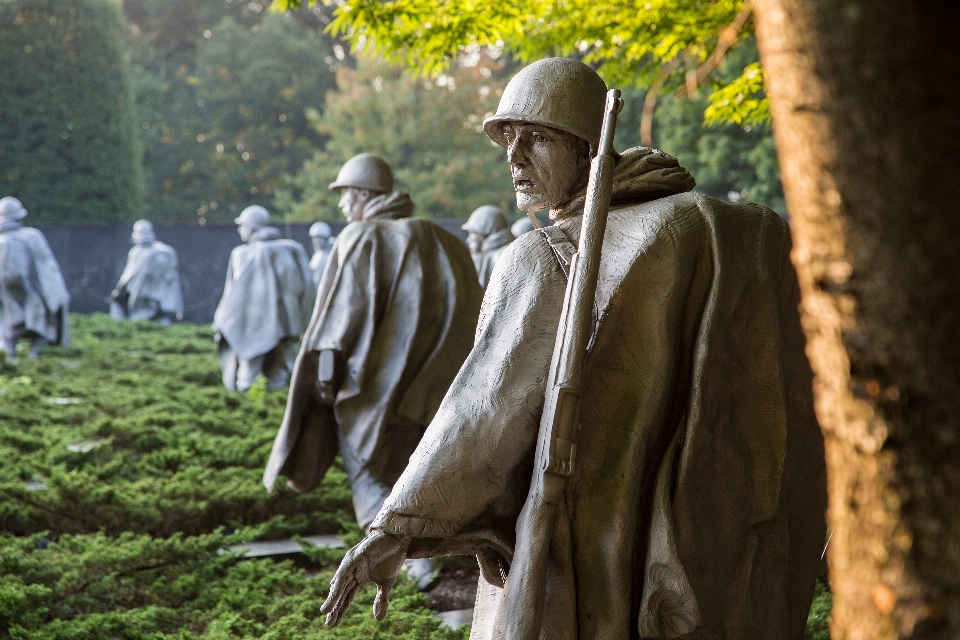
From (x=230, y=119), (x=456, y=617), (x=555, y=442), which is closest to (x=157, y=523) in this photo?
(x=456, y=617)

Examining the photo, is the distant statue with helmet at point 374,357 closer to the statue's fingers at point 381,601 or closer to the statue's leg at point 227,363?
the statue's fingers at point 381,601

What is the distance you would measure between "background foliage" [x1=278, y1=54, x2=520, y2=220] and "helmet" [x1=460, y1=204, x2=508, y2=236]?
1365cm

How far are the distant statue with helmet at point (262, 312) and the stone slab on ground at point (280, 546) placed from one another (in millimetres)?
7404

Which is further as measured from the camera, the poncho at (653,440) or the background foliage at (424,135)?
the background foliage at (424,135)

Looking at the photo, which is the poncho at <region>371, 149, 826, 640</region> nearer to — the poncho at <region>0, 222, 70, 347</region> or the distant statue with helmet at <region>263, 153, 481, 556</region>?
the distant statue with helmet at <region>263, 153, 481, 556</region>

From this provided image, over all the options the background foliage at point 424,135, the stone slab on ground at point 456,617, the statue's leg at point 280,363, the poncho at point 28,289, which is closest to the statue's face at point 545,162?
the stone slab on ground at point 456,617

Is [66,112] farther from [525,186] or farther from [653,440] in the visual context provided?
[653,440]

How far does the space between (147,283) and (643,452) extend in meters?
22.9

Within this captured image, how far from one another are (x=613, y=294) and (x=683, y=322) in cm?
19

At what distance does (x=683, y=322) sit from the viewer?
9.25 feet

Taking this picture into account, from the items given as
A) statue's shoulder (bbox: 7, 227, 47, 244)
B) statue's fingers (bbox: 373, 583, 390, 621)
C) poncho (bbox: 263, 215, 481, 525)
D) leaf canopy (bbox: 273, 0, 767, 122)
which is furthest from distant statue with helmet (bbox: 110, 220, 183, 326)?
statue's fingers (bbox: 373, 583, 390, 621)

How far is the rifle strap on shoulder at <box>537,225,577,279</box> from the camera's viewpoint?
2898 millimetres

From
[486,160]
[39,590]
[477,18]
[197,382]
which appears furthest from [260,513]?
[486,160]

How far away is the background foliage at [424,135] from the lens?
26.8m
